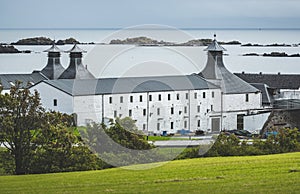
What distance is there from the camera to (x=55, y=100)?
39594 millimetres

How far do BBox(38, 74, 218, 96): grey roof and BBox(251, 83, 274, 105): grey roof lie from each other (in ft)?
13.3

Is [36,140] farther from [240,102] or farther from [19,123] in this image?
[240,102]

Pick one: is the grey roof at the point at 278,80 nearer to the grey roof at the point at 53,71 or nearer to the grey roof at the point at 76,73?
the grey roof at the point at 76,73

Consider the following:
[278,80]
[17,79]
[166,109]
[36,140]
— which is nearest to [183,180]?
[36,140]

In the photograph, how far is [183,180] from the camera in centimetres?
1424

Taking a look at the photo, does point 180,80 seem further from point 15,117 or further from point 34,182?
point 34,182

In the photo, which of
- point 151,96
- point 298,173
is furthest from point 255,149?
point 151,96

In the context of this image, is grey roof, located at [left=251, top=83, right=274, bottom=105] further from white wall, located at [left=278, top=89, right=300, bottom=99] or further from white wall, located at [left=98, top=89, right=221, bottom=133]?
white wall, located at [left=98, top=89, right=221, bottom=133]

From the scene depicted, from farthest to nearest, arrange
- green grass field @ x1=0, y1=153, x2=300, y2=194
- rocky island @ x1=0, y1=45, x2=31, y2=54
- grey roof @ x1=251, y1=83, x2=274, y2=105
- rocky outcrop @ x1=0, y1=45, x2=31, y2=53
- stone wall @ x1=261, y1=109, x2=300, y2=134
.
Answer: 1. rocky outcrop @ x1=0, y1=45, x2=31, y2=53
2. rocky island @ x1=0, y1=45, x2=31, y2=54
3. grey roof @ x1=251, y1=83, x2=274, y2=105
4. stone wall @ x1=261, y1=109, x2=300, y2=134
5. green grass field @ x1=0, y1=153, x2=300, y2=194

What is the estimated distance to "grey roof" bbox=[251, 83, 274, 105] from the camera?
46.4m

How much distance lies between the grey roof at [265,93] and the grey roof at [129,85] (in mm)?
4041

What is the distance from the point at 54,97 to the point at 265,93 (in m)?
14.8

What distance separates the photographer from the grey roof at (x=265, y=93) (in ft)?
152

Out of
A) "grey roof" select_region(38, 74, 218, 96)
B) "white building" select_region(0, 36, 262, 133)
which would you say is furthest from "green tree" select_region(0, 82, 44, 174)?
"grey roof" select_region(38, 74, 218, 96)
